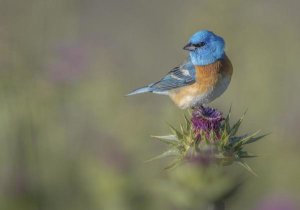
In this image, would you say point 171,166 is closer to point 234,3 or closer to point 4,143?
point 4,143

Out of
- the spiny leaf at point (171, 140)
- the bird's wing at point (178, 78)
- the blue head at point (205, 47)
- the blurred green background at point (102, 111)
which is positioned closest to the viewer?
the spiny leaf at point (171, 140)

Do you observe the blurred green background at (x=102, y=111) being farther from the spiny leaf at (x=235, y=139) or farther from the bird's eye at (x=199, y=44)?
the bird's eye at (x=199, y=44)

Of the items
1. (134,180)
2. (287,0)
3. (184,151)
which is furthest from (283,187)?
(287,0)

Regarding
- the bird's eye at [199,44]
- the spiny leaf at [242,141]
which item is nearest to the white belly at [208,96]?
the bird's eye at [199,44]

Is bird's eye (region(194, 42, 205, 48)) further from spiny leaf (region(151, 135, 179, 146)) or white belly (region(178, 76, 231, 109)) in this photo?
spiny leaf (region(151, 135, 179, 146))

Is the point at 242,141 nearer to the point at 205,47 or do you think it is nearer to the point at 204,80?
the point at 205,47

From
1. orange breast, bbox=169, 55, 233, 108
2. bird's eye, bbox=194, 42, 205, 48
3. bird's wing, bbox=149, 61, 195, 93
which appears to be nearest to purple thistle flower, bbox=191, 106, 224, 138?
bird's eye, bbox=194, 42, 205, 48

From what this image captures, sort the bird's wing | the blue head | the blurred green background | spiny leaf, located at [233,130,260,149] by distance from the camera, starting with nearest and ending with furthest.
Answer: spiny leaf, located at [233,130,260,149]
the blue head
the bird's wing
the blurred green background
